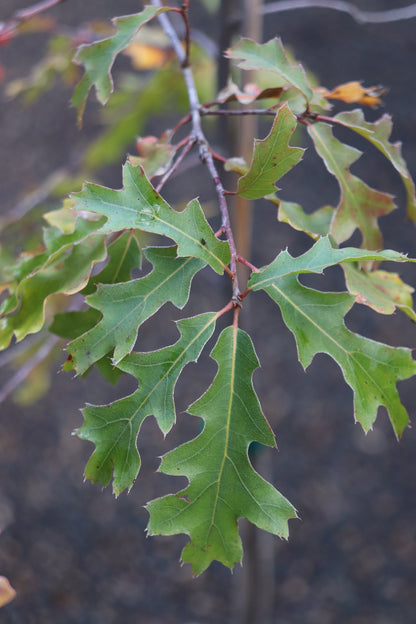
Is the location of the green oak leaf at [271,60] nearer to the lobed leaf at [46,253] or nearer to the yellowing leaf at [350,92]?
the yellowing leaf at [350,92]

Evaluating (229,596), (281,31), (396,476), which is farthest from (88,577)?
(281,31)

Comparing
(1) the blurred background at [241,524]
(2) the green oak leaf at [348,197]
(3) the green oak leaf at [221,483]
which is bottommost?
(1) the blurred background at [241,524]

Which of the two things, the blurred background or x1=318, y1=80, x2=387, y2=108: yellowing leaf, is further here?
the blurred background

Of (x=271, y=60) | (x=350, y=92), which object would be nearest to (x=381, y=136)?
(x=350, y=92)

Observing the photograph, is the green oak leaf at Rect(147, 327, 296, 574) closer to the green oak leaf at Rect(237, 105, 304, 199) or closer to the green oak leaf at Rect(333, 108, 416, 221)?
the green oak leaf at Rect(237, 105, 304, 199)

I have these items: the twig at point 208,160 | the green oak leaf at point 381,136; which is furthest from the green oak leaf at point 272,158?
the green oak leaf at point 381,136

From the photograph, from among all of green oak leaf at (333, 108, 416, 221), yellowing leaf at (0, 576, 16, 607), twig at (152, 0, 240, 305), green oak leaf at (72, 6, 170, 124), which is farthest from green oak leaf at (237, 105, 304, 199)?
yellowing leaf at (0, 576, 16, 607)
